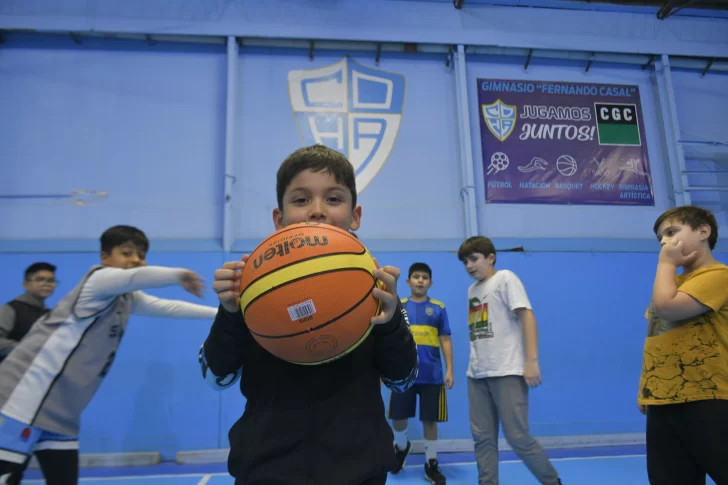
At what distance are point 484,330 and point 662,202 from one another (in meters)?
4.28

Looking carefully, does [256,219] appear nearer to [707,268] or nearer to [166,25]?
[166,25]

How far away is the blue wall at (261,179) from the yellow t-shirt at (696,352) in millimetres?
3139

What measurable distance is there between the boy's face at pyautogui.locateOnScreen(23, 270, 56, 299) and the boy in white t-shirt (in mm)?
3392

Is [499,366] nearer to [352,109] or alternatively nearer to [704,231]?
[704,231]

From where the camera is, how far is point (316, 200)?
1.38 m

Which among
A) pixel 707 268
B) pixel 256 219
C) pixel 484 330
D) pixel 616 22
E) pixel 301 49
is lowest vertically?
pixel 484 330

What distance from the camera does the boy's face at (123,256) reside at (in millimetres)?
2922

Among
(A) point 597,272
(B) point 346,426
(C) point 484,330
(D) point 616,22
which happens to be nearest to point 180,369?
(C) point 484,330

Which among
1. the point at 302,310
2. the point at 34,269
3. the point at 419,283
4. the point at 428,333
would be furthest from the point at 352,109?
the point at 302,310

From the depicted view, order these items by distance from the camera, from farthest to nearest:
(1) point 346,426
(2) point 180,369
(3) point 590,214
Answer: (3) point 590,214
(2) point 180,369
(1) point 346,426

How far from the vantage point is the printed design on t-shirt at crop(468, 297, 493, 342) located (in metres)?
3.37

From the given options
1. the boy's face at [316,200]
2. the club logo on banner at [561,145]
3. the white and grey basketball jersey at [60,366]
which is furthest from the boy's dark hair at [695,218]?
the club logo on banner at [561,145]

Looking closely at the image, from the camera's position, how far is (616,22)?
6449mm

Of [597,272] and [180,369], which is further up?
[597,272]
